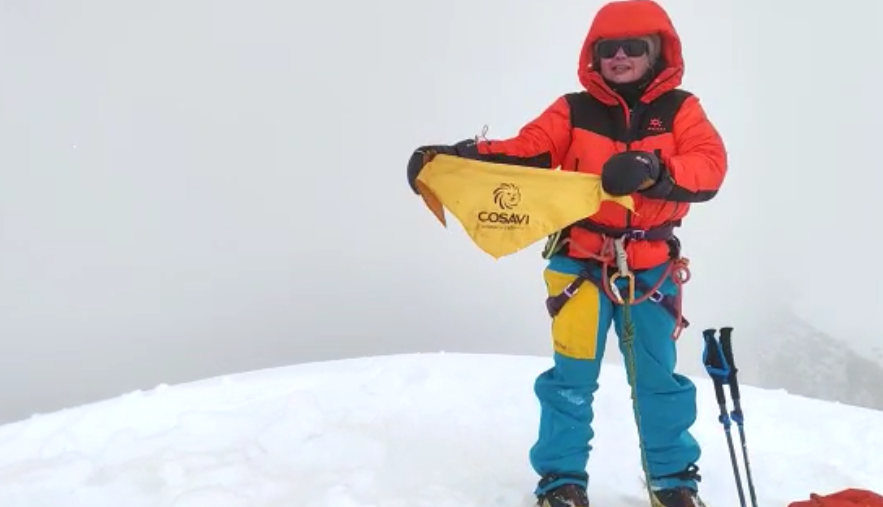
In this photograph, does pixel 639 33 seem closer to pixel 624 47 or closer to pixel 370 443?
pixel 624 47

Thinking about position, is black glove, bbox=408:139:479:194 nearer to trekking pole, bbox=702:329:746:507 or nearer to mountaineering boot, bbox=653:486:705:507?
Answer: trekking pole, bbox=702:329:746:507

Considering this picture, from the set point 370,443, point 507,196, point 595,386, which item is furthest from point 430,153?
point 370,443

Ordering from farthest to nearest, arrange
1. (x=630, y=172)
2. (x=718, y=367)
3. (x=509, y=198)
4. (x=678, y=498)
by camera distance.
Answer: (x=678, y=498) < (x=509, y=198) < (x=718, y=367) < (x=630, y=172)

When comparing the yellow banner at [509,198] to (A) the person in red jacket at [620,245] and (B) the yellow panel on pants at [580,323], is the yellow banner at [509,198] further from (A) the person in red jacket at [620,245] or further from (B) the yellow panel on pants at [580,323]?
(B) the yellow panel on pants at [580,323]

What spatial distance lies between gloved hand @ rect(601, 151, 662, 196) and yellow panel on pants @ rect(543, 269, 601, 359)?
606 millimetres

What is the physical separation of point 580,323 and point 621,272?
27 centimetres

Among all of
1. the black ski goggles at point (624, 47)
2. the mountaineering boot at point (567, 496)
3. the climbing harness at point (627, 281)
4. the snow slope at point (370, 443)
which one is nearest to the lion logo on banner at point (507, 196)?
the climbing harness at point (627, 281)

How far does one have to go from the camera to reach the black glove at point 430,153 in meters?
3.28

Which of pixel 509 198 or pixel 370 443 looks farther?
pixel 370 443

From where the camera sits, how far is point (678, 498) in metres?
3.39

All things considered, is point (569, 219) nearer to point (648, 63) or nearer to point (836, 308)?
point (648, 63)

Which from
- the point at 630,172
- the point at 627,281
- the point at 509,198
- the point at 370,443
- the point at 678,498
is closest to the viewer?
the point at 630,172

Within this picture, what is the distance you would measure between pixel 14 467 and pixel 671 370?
3.09 m

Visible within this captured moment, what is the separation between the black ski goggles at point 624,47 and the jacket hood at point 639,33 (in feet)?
0.08
